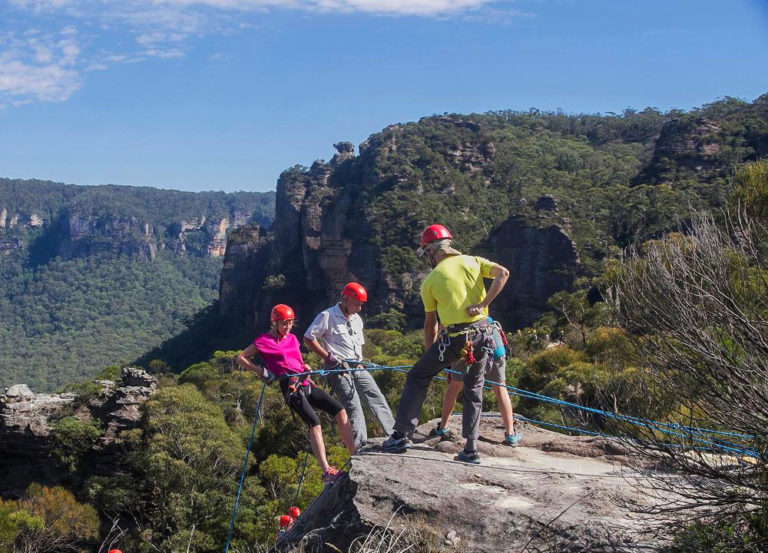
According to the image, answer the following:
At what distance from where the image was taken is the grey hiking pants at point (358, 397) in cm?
680

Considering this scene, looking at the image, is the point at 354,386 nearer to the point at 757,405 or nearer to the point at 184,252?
the point at 757,405

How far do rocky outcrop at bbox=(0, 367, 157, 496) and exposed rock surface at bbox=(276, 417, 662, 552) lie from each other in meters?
26.7

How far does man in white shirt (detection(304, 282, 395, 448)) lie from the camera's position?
6.82m

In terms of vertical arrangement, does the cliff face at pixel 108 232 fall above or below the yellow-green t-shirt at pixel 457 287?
below

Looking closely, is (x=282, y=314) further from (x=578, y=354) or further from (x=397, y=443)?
(x=578, y=354)

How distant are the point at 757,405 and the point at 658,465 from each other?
0.90m

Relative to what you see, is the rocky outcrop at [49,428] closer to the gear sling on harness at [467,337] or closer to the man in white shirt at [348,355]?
the man in white shirt at [348,355]

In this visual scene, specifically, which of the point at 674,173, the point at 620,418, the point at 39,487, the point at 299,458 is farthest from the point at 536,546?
the point at 674,173

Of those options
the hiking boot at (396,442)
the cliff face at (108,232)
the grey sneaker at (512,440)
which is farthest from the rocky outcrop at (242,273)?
the cliff face at (108,232)

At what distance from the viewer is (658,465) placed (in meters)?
5.27

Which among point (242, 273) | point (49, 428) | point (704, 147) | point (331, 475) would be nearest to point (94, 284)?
point (242, 273)

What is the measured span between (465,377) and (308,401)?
1535 mm

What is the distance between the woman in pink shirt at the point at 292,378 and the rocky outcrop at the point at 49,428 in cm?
2549

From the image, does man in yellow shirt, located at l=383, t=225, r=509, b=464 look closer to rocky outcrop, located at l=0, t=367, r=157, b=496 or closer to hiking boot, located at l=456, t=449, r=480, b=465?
hiking boot, located at l=456, t=449, r=480, b=465
